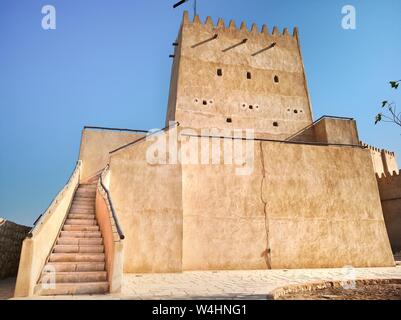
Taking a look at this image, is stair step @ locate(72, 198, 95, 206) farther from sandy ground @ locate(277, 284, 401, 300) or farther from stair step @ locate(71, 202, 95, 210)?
sandy ground @ locate(277, 284, 401, 300)

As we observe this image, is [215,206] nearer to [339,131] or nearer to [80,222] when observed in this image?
[80,222]

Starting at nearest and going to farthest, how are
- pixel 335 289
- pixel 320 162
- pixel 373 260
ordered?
pixel 335 289 < pixel 373 260 < pixel 320 162

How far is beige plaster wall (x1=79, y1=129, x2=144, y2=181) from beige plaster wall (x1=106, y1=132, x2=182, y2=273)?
297cm

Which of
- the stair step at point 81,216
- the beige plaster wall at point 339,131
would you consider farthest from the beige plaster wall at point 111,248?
the beige plaster wall at point 339,131

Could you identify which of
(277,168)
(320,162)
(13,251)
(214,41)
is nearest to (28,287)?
(13,251)

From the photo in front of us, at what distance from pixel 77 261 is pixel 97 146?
7.26 meters

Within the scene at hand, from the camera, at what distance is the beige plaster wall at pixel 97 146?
12.1m

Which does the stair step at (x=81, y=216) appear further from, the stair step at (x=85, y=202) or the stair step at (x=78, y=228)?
the stair step at (x=85, y=202)

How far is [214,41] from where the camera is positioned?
55.2ft

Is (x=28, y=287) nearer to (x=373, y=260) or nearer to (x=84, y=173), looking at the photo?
(x=84, y=173)

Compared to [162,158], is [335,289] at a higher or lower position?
lower

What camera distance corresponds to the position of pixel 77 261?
6035 millimetres

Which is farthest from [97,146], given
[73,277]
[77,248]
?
[73,277]
